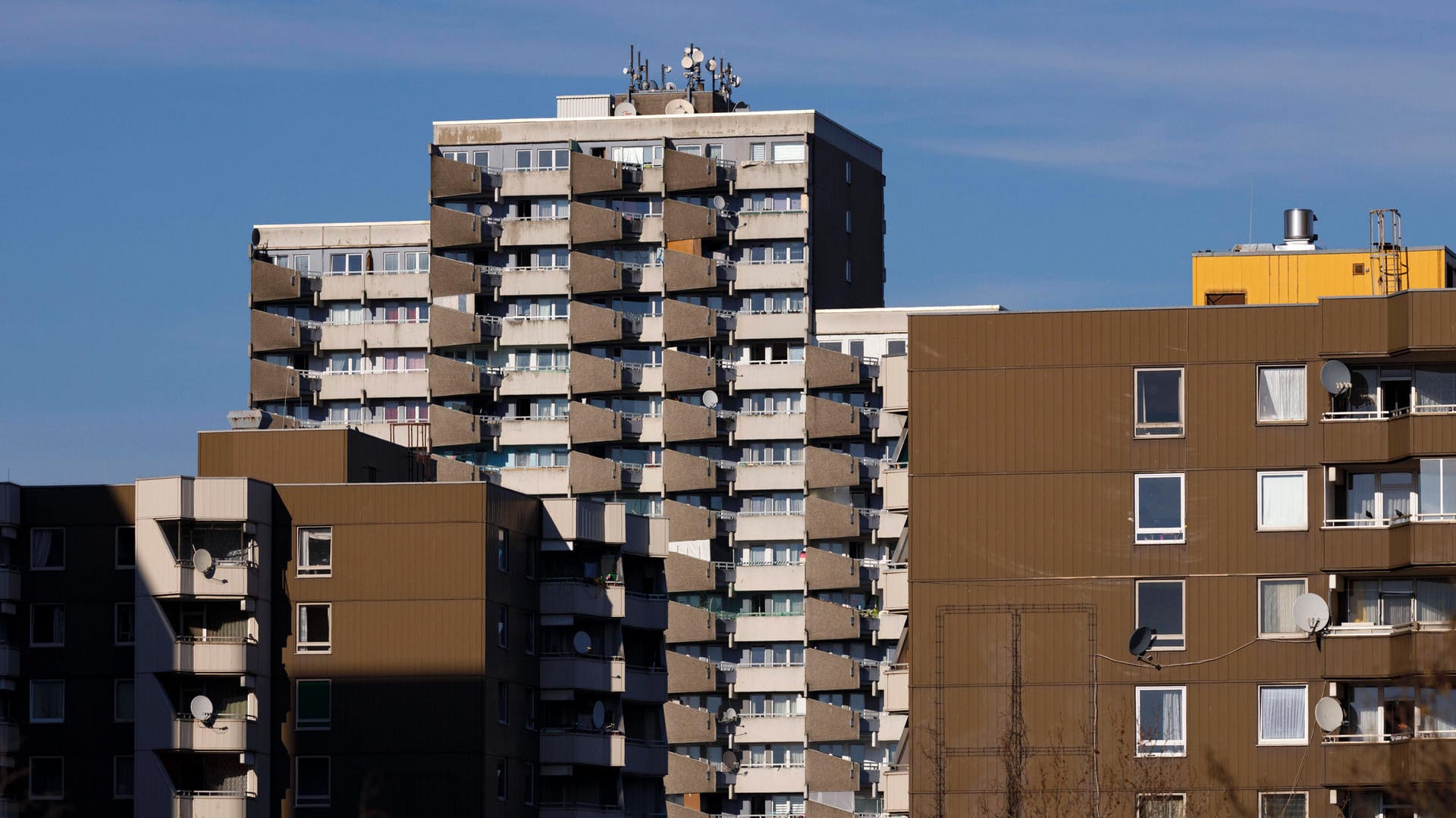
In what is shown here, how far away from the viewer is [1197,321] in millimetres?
73312

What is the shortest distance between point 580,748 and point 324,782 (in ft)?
39.4

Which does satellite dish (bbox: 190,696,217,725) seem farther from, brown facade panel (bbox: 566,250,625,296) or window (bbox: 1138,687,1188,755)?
brown facade panel (bbox: 566,250,625,296)

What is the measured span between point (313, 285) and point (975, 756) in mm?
100145

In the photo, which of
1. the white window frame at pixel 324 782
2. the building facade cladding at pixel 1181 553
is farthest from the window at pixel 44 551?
the building facade cladding at pixel 1181 553

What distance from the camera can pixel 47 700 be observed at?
9894 centimetres

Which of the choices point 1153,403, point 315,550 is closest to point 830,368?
point 315,550

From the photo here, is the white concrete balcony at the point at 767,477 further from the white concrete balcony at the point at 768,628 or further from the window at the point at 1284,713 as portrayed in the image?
the window at the point at 1284,713

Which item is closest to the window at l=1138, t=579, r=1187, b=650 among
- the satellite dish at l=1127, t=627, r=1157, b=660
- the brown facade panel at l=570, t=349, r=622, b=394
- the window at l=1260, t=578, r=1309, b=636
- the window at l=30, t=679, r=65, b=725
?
the satellite dish at l=1127, t=627, r=1157, b=660

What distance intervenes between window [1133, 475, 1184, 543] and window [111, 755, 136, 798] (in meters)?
39.2

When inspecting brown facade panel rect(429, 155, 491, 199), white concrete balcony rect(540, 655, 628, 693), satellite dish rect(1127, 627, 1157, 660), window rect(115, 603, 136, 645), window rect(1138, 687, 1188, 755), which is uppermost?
brown facade panel rect(429, 155, 491, 199)

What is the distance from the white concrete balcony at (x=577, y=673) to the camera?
10388 centimetres

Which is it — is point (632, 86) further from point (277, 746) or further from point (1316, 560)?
point (1316, 560)

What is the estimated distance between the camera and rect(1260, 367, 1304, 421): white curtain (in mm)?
73188

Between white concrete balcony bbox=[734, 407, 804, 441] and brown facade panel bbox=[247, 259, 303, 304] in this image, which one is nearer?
white concrete balcony bbox=[734, 407, 804, 441]
